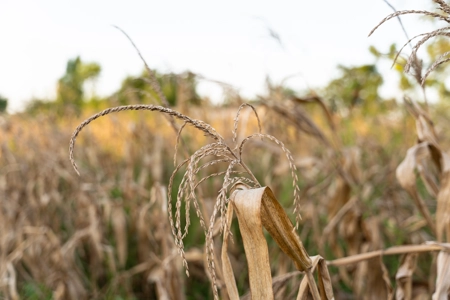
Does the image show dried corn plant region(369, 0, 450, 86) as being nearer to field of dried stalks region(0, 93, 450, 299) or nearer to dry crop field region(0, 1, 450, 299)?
dry crop field region(0, 1, 450, 299)

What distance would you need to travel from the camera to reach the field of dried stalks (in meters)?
1.23

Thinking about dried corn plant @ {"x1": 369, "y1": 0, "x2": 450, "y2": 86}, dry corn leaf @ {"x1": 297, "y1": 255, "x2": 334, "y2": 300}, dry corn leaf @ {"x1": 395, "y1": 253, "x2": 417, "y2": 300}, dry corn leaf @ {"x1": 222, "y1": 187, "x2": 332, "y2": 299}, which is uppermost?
dried corn plant @ {"x1": 369, "y1": 0, "x2": 450, "y2": 86}

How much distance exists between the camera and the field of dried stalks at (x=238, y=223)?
4.02 feet

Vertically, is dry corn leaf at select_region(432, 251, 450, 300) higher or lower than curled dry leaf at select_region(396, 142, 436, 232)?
lower

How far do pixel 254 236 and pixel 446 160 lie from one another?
0.74 metres

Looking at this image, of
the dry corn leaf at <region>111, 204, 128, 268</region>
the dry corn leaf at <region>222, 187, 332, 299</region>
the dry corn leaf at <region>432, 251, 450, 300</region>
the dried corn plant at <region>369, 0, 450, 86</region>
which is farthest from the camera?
the dry corn leaf at <region>111, 204, 128, 268</region>

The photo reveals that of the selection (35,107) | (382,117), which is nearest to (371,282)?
(382,117)

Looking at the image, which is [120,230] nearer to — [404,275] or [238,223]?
[238,223]

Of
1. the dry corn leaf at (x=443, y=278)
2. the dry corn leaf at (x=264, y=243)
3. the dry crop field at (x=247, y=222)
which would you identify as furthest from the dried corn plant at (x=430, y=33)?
the dry corn leaf at (x=443, y=278)

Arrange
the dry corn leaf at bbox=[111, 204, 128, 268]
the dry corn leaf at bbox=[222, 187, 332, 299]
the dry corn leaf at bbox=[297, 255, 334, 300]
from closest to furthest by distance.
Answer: the dry corn leaf at bbox=[222, 187, 332, 299] → the dry corn leaf at bbox=[297, 255, 334, 300] → the dry corn leaf at bbox=[111, 204, 128, 268]

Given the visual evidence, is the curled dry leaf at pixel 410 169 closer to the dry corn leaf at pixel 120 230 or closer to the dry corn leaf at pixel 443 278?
the dry corn leaf at pixel 443 278

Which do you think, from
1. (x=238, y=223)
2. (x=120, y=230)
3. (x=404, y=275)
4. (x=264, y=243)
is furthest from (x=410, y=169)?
(x=120, y=230)

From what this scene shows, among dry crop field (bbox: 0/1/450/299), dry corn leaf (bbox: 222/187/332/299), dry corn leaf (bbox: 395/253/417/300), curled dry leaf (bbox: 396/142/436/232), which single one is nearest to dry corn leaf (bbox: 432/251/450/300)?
dry crop field (bbox: 0/1/450/299)

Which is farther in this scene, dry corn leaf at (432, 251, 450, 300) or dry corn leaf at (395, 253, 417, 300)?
dry corn leaf at (395, 253, 417, 300)
